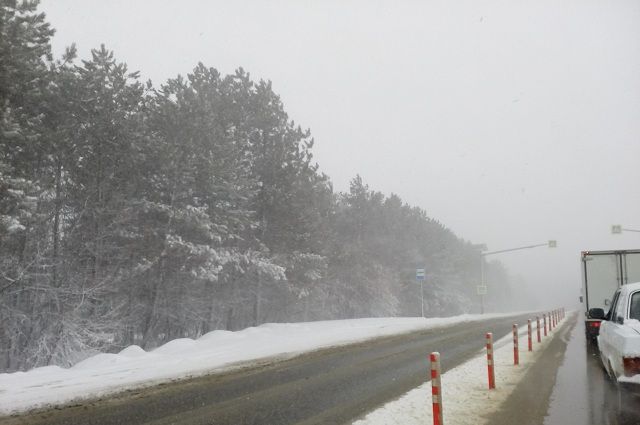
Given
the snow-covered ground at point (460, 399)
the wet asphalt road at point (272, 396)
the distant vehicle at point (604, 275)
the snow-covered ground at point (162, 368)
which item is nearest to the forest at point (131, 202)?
the snow-covered ground at point (162, 368)

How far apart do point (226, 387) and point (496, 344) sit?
1144cm

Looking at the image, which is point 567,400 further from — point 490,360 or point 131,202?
point 131,202

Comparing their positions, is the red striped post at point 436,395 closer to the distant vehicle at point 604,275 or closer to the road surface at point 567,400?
the road surface at point 567,400

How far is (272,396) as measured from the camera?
329 inches

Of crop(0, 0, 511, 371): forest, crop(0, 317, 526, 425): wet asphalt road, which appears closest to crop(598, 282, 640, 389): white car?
crop(0, 317, 526, 425): wet asphalt road

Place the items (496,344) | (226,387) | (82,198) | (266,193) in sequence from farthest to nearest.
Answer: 1. (266,193)
2. (82,198)
3. (496,344)
4. (226,387)

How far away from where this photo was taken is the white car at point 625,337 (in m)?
5.69

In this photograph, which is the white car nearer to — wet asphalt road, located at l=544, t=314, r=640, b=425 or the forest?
wet asphalt road, located at l=544, t=314, r=640, b=425

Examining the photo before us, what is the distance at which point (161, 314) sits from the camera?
25.8 meters

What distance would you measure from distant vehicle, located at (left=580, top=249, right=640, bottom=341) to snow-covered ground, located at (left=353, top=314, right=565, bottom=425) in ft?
16.2

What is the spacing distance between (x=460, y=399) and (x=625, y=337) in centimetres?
282

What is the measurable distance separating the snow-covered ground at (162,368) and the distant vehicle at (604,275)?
11.9 feet

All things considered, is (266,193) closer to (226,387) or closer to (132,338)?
(132,338)

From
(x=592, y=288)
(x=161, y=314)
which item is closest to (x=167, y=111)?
(x=161, y=314)
